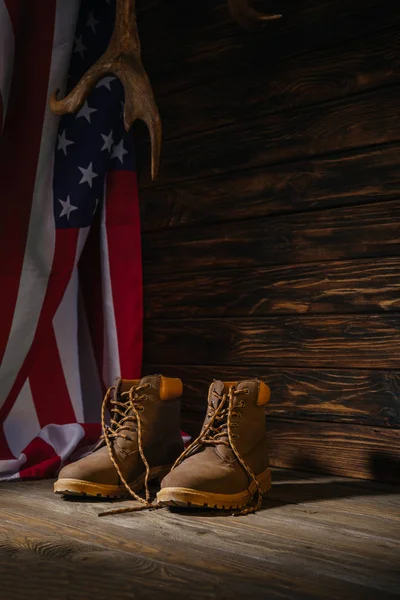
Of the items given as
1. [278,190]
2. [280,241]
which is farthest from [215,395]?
→ [278,190]

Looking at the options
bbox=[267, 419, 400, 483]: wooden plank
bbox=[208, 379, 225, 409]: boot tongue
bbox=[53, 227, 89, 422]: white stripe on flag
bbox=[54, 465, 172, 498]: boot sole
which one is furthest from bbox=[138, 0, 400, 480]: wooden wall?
bbox=[54, 465, 172, 498]: boot sole

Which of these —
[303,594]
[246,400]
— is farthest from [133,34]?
[303,594]

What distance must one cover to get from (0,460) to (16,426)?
0.20m

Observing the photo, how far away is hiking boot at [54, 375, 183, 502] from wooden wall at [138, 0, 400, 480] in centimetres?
46

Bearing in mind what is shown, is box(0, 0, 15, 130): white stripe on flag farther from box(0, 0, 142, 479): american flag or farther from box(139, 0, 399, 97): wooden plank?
box(139, 0, 399, 97): wooden plank

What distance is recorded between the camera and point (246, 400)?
179 centimetres

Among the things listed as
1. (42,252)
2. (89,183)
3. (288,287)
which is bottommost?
(288,287)

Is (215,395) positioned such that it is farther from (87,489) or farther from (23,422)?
(23,422)

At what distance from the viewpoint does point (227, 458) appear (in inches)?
67.1

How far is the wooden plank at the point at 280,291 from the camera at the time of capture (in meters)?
2.04

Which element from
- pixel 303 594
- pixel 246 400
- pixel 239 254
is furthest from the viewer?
pixel 239 254

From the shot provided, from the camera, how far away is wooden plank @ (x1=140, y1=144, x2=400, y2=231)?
2033 mm

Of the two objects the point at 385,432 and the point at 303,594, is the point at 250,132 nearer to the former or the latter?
the point at 385,432

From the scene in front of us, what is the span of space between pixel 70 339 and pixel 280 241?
2.63ft
